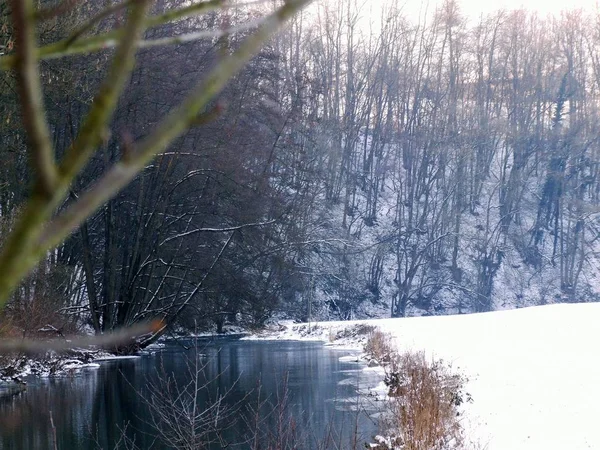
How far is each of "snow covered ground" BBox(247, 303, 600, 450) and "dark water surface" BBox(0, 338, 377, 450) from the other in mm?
1750

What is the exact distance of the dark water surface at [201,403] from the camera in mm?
11062

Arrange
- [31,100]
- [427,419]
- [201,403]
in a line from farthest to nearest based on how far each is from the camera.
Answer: [201,403], [427,419], [31,100]

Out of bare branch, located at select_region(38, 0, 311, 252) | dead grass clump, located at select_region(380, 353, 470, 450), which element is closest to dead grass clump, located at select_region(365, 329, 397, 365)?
dead grass clump, located at select_region(380, 353, 470, 450)

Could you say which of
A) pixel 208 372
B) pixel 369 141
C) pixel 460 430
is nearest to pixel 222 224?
pixel 208 372

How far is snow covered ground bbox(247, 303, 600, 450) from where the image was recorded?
31.1 ft

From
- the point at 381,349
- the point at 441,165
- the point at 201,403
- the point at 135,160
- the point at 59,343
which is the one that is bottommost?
the point at 201,403

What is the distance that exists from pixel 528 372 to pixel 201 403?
586 cm

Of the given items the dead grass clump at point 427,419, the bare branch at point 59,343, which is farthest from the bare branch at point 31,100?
the dead grass clump at point 427,419

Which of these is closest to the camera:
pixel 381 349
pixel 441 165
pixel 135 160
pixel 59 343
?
pixel 135 160

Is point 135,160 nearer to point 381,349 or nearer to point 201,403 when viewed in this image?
point 201,403

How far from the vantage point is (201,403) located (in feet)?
47.9

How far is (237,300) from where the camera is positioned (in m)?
28.5

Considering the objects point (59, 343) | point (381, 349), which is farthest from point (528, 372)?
point (59, 343)

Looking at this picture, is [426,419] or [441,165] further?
[441,165]
